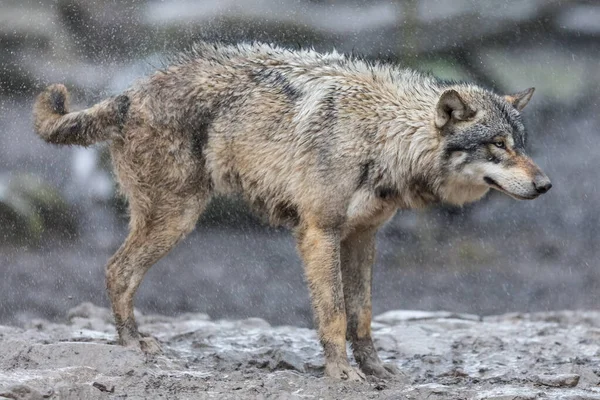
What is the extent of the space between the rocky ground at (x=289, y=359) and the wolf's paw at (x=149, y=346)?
0.39 feet

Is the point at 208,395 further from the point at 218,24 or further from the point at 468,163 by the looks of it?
the point at 218,24

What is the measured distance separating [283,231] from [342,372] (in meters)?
5.47

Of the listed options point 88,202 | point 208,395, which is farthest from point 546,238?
point 208,395

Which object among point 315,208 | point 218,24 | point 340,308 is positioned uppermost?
point 218,24

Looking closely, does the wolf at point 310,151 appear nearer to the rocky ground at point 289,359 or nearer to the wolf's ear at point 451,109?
the wolf's ear at point 451,109

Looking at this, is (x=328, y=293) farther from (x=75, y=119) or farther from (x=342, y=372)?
(x=75, y=119)

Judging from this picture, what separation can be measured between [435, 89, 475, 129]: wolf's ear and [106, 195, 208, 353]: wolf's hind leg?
183 centimetres

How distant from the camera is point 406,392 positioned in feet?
17.2

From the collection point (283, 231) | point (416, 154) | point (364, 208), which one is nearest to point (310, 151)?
point (364, 208)

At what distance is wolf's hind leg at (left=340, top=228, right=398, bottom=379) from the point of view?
634 centimetres

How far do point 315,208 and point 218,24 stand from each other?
5678 millimetres

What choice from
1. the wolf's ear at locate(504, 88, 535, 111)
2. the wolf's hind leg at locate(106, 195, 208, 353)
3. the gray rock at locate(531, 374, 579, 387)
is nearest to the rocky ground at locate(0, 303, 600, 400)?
the gray rock at locate(531, 374, 579, 387)

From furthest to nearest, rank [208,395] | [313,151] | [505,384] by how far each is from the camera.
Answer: [313,151] < [505,384] < [208,395]

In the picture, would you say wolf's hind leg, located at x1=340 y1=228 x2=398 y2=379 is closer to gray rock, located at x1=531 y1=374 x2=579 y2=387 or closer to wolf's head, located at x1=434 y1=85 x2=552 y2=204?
wolf's head, located at x1=434 y1=85 x2=552 y2=204
